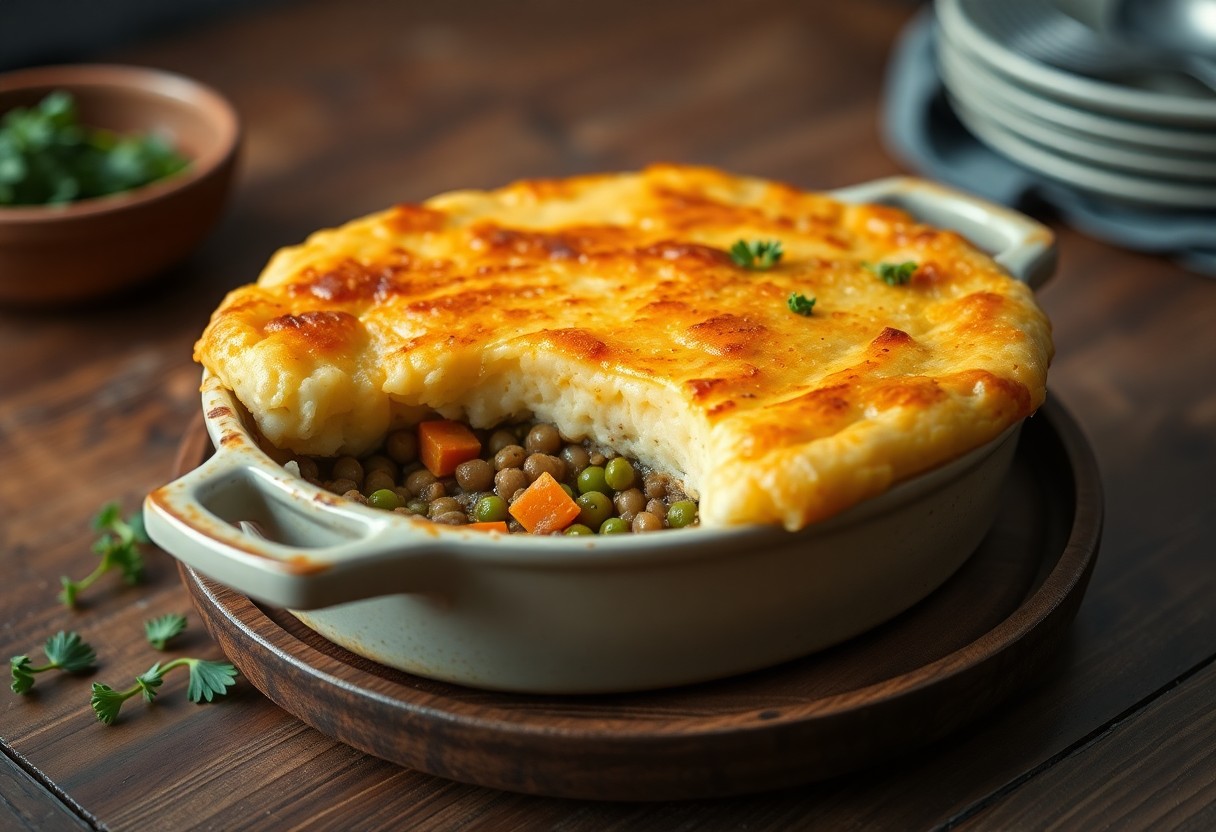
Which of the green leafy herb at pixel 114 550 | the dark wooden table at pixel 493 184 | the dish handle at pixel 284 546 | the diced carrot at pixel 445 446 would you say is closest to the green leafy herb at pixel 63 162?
the dark wooden table at pixel 493 184

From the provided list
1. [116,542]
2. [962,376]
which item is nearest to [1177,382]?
[962,376]

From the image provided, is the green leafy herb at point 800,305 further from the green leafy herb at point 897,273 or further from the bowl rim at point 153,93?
the bowl rim at point 153,93

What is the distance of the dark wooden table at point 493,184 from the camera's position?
201 centimetres

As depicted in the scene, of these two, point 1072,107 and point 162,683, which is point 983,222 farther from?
point 162,683

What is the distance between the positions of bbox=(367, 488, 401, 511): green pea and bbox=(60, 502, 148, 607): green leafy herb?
1.96 feet

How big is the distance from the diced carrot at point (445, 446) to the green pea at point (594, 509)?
24cm

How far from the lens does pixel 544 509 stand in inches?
86.4

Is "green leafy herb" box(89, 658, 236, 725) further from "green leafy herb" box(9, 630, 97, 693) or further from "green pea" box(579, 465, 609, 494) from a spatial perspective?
"green pea" box(579, 465, 609, 494)

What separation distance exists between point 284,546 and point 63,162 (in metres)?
2.13

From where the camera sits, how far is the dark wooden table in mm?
2010

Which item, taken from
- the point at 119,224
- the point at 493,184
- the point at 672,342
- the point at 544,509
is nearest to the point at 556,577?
the point at 544,509

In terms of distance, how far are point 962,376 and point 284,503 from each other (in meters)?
1.02

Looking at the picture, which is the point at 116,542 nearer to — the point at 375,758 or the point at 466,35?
the point at 375,758

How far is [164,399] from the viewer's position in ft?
10.6
